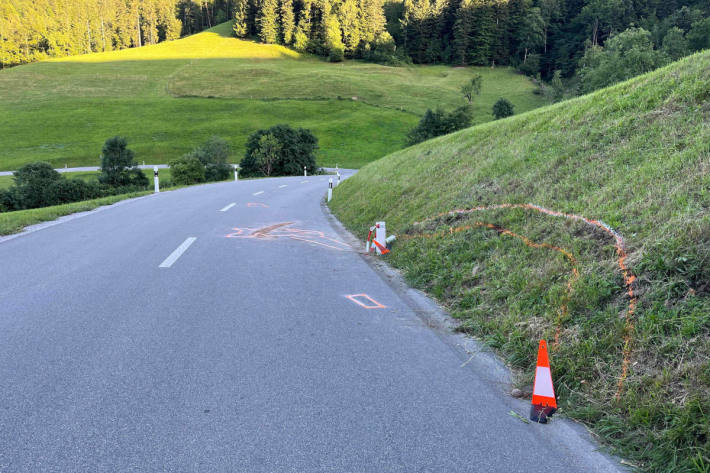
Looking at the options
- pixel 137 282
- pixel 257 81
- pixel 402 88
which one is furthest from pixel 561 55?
pixel 137 282

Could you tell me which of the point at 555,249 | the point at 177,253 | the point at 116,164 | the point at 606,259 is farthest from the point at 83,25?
the point at 606,259

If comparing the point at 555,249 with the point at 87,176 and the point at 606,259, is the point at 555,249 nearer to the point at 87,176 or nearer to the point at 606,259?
the point at 606,259

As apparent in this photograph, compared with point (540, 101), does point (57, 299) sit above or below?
below

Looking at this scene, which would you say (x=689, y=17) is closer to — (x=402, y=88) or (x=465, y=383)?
(x=402, y=88)

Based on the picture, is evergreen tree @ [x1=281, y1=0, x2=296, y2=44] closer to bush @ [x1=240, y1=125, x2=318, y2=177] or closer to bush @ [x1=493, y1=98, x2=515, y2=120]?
bush @ [x1=493, y1=98, x2=515, y2=120]

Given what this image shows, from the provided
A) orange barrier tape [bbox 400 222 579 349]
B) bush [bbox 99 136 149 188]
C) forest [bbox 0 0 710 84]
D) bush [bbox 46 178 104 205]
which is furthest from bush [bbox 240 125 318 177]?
forest [bbox 0 0 710 84]

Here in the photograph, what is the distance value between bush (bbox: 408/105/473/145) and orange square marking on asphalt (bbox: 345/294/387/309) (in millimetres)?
45255

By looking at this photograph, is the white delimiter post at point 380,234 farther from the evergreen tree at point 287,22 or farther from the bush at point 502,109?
the evergreen tree at point 287,22

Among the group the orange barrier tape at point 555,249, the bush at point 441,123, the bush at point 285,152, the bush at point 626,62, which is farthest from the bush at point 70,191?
the bush at point 626,62

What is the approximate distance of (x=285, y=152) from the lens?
45.4 metres

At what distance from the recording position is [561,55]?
97.1 metres

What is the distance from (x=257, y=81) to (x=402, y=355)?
86697mm

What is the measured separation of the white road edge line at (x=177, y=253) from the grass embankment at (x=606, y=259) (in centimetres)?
367

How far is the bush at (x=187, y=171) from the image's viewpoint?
3672cm
